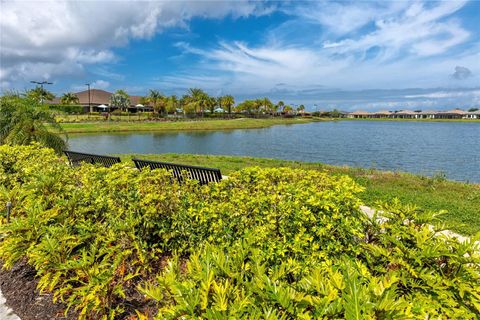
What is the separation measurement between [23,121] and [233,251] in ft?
36.5

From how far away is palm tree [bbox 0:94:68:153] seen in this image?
1017 cm

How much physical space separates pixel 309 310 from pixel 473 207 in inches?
288

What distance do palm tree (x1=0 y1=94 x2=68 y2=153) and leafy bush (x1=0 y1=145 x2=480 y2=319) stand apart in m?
7.19

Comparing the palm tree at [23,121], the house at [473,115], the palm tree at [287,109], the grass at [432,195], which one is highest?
the palm tree at [287,109]

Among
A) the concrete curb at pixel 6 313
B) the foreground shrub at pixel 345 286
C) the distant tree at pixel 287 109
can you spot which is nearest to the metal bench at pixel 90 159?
the concrete curb at pixel 6 313

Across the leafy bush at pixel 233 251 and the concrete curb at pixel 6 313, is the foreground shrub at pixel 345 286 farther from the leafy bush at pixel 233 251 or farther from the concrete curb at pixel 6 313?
the concrete curb at pixel 6 313

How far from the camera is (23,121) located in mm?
10234

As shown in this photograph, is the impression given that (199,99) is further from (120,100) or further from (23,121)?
(23,121)

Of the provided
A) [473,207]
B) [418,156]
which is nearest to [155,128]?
[418,156]

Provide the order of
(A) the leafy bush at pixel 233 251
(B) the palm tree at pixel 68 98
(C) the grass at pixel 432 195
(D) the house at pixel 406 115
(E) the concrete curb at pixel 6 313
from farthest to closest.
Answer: (D) the house at pixel 406 115
(B) the palm tree at pixel 68 98
(C) the grass at pixel 432 195
(E) the concrete curb at pixel 6 313
(A) the leafy bush at pixel 233 251

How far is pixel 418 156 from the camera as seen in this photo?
77.3 feet

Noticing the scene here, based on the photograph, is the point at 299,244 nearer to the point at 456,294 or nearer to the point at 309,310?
the point at 309,310

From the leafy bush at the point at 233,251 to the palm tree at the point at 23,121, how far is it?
7.19m

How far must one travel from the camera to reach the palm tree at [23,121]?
33.4ft
